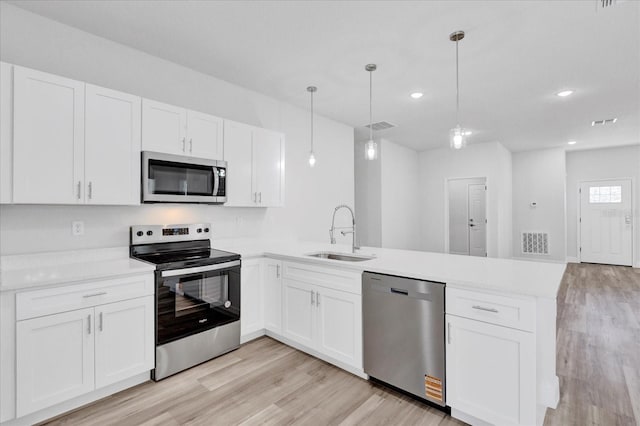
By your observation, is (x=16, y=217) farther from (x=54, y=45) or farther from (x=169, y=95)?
(x=169, y=95)

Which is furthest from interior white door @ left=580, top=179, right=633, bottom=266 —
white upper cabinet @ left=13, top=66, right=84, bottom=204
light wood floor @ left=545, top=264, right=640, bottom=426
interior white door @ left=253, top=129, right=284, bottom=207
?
white upper cabinet @ left=13, top=66, right=84, bottom=204

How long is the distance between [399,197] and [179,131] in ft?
16.5

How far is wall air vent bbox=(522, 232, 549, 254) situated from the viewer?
23.9 feet

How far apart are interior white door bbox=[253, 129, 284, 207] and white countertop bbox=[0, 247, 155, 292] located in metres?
1.42

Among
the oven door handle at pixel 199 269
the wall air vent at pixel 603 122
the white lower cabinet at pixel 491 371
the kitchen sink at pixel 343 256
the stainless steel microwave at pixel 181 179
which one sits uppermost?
the wall air vent at pixel 603 122

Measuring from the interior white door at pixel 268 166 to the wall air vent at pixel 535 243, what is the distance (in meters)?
6.69

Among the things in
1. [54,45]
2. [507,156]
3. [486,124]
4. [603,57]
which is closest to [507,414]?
[603,57]

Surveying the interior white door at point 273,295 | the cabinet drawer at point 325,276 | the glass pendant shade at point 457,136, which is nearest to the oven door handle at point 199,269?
the interior white door at point 273,295

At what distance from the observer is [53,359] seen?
1.85 metres

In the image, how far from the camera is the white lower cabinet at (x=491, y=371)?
1.63 m

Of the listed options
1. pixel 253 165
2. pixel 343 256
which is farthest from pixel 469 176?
pixel 253 165

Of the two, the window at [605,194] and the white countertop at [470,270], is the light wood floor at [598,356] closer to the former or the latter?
the white countertop at [470,270]

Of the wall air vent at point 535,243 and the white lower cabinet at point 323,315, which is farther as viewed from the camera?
the wall air vent at point 535,243

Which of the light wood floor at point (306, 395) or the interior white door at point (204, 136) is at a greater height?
the interior white door at point (204, 136)
